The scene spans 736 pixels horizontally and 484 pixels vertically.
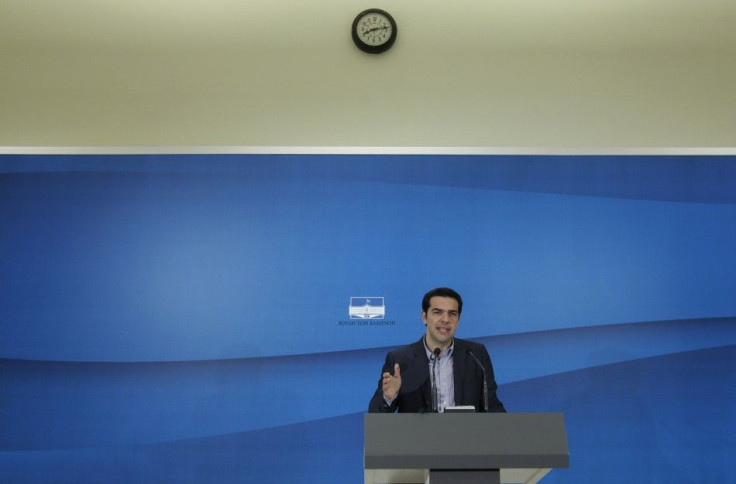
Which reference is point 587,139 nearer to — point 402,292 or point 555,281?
point 555,281

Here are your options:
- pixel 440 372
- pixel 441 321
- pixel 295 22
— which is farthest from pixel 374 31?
pixel 440 372

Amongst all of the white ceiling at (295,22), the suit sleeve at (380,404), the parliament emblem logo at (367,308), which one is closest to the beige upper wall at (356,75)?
the white ceiling at (295,22)

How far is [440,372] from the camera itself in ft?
11.6

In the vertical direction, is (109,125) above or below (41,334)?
above

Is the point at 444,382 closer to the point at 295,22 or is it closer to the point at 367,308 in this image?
the point at 367,308

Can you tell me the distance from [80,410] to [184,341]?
2.08 ft

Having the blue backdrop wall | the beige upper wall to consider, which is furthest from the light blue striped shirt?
the beige upper wall

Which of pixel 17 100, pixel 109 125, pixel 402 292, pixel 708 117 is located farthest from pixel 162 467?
pixel 708 117

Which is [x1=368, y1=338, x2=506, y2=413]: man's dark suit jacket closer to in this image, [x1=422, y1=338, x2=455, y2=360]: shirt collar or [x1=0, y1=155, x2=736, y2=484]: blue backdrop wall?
[x1=422, y1=338, x2=455, y2=360]: shirt collar

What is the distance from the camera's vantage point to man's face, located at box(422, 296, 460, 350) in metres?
3.66

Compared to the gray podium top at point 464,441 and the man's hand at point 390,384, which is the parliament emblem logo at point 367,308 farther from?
the gray podium top at point 464,441

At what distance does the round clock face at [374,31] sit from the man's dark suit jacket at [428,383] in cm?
180

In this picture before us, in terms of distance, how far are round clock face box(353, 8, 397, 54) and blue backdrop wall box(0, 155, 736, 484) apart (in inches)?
26.1

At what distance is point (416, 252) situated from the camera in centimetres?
434
